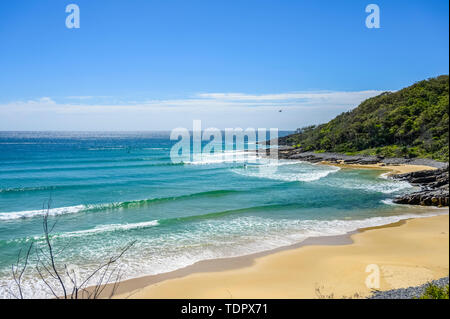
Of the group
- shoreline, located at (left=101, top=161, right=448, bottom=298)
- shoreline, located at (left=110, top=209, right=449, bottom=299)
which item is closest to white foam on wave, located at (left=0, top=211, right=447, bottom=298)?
shoreline, located at (left=101, top=161, right=448, bottom=298)

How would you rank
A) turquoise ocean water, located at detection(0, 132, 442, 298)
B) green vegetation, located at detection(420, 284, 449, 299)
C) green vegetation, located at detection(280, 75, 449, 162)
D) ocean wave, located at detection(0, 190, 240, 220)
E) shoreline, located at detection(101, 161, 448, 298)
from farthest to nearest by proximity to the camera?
1. green vegetation, located at detection(280, 75, 449, 162)
2. ocean wave, located at detection(0, 190, 240, 220)
3. turquoise ocean water, located at detection(0, 132, 442, 298)
4. shoreline, located at detection(101, 161, 448, 298)
5. green vegetation, located at detection(420, 284, 449, 299)

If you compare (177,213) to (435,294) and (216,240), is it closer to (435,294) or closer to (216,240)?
(216,240)

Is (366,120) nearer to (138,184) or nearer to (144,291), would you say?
(138,184)

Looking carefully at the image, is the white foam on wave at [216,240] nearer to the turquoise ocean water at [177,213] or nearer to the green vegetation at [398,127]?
the turquoise ocean water at [177,213]

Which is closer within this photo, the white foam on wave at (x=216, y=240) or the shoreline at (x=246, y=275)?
the shoreline at (x=246, y=275)

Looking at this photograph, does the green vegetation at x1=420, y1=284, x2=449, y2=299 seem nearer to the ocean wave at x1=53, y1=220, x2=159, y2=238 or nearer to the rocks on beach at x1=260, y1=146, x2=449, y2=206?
the ocean wave at x1=53, y1=220, x2=159, y2=238

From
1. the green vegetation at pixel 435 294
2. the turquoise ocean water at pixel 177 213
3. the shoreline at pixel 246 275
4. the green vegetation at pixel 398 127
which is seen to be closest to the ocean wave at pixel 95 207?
the turquoise ocean water at pixel 177 213

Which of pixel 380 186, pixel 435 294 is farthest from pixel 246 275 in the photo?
pixel 380 186
